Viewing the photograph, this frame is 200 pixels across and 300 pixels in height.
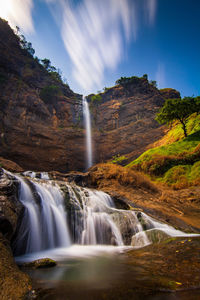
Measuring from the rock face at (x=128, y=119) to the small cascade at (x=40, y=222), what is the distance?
29525mm

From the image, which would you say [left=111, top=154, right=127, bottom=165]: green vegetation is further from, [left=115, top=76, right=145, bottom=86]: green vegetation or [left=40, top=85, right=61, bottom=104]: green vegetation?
[left=115, top=76, right=145, bottom=86]: green vegetation

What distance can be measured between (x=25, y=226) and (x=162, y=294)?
5.87m

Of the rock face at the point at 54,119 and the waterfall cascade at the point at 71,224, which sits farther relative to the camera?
the rock face at the point at 54,119

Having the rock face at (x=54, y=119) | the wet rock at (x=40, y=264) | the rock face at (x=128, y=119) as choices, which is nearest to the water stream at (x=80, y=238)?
the wet rock at (x=40, y=264)

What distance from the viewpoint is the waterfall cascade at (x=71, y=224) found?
22.7 feet

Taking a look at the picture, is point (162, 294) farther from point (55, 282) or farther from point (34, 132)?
point (34, 132)

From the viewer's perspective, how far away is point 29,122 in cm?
3159

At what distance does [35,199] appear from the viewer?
8453mm

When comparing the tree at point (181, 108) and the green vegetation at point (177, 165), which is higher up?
the tree at point (181, 108)

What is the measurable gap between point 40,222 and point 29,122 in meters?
27.8

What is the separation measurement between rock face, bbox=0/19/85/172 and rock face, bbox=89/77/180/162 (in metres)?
7.13

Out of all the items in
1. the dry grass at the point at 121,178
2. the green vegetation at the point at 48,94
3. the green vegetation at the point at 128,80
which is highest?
the green vegetation at the point at 128,80

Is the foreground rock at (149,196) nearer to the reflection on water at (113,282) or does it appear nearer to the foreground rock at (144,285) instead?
Answer: the foreground rock at (144,285)

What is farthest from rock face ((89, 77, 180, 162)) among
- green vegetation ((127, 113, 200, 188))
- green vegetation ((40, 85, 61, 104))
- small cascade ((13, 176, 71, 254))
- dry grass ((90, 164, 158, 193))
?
small cascade ((13, 176, 71, 254))
